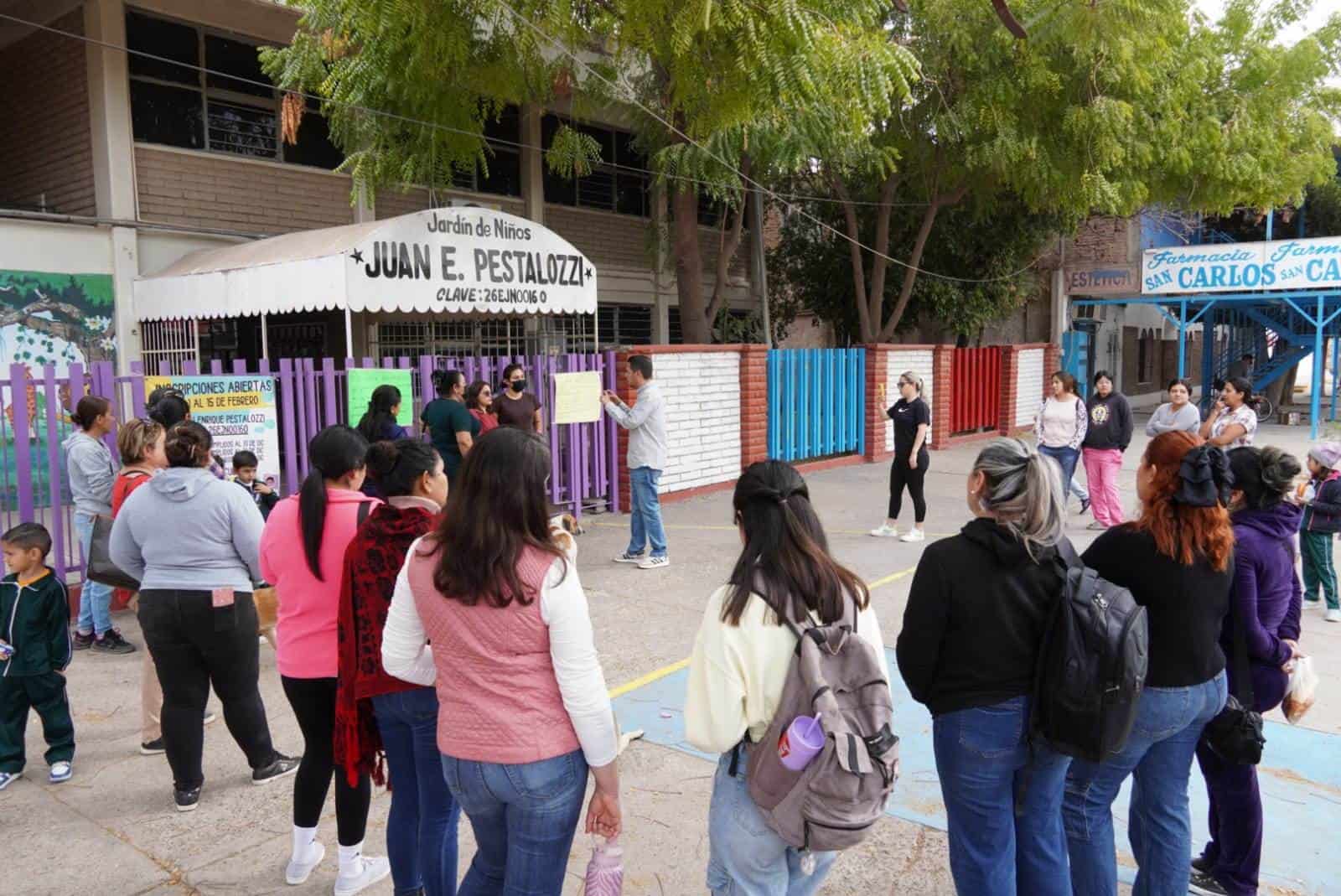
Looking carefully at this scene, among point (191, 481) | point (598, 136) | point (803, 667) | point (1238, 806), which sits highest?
point (598, 136)

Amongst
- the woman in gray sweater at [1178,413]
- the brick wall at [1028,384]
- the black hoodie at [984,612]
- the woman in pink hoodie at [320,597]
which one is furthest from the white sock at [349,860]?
the brick wall at [1028,384]

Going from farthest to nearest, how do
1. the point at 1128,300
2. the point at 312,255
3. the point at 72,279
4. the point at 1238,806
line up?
the point at 1128,300
the point at 72,279
the point at 312,255
the point at 1238,806

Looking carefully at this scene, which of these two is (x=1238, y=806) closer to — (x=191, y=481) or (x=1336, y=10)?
(x=191, y=481)

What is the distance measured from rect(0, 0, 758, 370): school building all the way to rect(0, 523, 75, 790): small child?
4452 mm

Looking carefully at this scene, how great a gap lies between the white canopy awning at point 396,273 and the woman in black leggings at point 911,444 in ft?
11.4

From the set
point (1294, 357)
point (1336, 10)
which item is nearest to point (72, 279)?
point (1336, 10)

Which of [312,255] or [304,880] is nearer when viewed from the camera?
[304,880]

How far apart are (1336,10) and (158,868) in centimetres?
2054

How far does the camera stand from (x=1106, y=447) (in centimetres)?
901

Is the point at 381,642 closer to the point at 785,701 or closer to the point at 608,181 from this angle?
the point at 785,701

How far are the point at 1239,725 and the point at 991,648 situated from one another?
39.5 inches

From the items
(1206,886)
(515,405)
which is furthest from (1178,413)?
(1206,886)

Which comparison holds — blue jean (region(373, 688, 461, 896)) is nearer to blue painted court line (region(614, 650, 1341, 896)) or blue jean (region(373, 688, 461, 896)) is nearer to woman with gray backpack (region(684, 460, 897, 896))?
woman with gray backpack (region(684, 460, 897, 896))

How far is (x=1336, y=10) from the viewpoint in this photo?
53.5 feet
